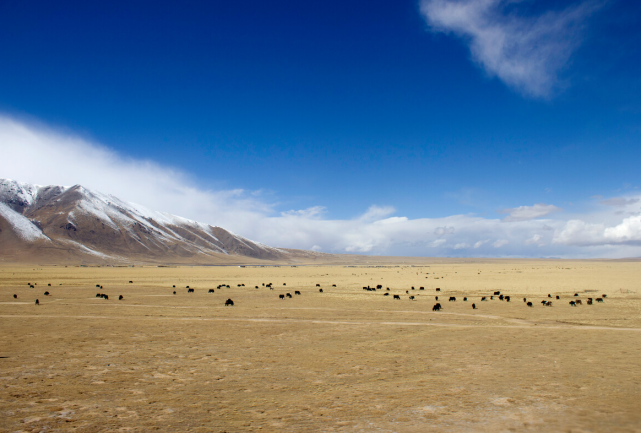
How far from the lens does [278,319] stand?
70.7ft

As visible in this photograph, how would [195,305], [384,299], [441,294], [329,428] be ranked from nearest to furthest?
[329,428] < [195,305] < [384,299] < [441,294]

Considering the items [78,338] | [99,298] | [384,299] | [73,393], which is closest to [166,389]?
[73,393]

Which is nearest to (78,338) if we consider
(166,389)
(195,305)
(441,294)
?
(166,389)

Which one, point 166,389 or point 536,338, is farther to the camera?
point 536,338

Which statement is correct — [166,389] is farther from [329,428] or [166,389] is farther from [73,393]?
[329,428]

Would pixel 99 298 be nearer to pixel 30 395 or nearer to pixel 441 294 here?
pixel 30 395

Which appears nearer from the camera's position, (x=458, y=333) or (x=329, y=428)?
(x=329, y=428)

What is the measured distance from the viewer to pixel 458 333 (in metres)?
17.3

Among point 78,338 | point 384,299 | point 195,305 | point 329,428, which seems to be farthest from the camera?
point 384,299

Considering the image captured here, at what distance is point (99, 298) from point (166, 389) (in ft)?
86.7

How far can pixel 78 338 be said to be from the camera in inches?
627

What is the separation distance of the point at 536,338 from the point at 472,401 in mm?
8873

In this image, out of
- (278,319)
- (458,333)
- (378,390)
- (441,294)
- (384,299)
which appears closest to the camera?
(378,390)

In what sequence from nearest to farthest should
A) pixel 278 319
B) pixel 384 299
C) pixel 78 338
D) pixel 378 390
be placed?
pixel 378 390 < pixel 78 338 < pixel 278 319 < pixel 384 299
